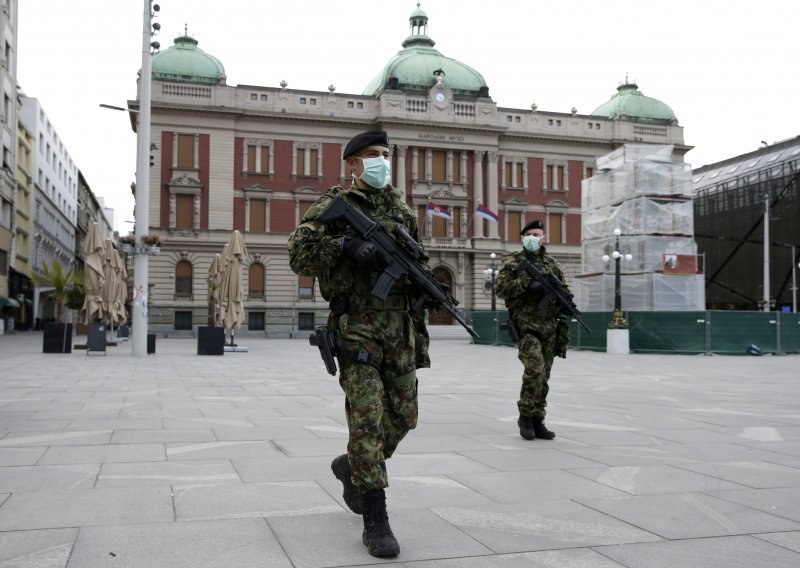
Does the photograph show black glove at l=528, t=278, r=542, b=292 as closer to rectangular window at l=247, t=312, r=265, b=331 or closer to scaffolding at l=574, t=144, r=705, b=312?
scaffolding at l=574, t=144, r=705, b=312

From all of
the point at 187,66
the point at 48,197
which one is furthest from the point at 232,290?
the point at 48,197

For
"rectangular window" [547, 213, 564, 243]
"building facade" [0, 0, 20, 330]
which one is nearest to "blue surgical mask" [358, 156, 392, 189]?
"building facade" [0, 0, 20, 330]

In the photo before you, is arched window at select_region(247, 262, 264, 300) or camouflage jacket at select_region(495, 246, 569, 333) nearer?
camouflage jacket at select_region(495, 246, 569, 333)

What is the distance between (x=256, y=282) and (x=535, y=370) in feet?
139

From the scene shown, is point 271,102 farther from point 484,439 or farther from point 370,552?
point 370,552

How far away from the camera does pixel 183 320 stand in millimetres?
46594

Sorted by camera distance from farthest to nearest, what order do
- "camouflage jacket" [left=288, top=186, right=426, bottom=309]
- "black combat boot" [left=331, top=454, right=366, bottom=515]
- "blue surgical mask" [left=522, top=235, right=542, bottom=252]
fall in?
1. "blue surgical mask" [left=522, top=235, right=542, bottom=252]
2. "black combat boot" [left=331, top=454, right=366, bottom=515]
3. "camouflage jacket" [left=288, top=186, right=426, bottom=309]

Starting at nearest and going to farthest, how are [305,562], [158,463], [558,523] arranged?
[305,562] < [558,523] < [158,463]

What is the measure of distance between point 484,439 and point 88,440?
3.68 m

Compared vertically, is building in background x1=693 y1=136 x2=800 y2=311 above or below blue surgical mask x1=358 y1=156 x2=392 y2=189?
above

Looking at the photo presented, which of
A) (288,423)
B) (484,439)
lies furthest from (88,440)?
(484,439)

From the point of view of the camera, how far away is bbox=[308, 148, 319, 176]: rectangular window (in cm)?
4925

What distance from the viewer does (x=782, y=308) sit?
2016 inches

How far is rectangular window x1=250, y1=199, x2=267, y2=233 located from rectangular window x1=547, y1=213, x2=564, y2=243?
1999cm
